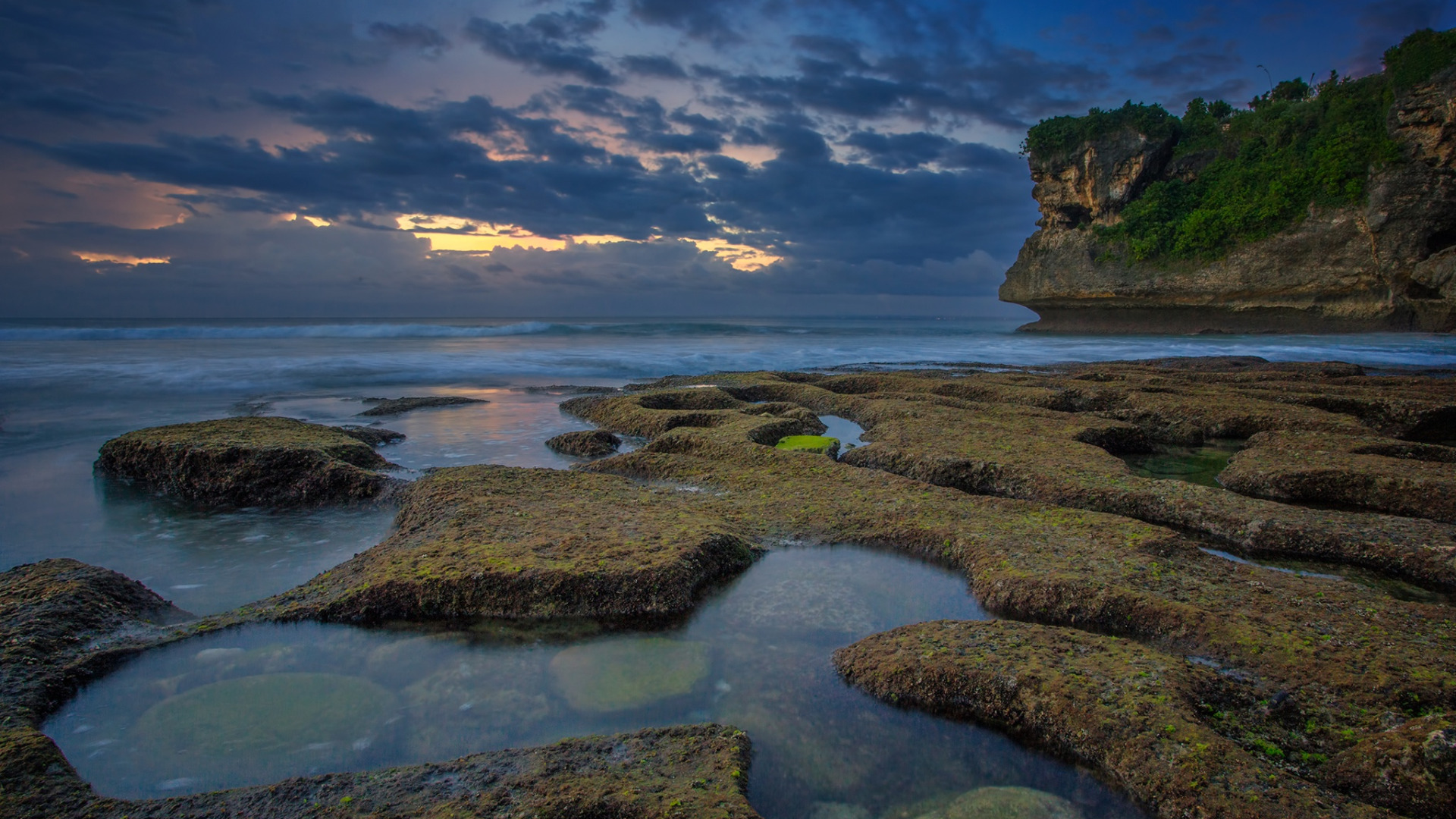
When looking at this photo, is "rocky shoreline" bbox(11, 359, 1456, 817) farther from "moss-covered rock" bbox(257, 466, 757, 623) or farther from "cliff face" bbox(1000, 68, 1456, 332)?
"cliff face" bbox(1000, 68, 1456, 332)

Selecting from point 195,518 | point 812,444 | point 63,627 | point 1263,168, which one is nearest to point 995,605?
point 812,444

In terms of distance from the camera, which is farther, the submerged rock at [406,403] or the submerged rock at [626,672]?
the submerged rock at [406,403]

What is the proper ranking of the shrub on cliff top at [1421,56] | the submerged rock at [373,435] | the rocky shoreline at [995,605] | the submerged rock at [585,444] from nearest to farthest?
the rocky shoreline at [995,605] < the submerged rock at [585,444] < the submerged rock at [373,435] < the shrub on cliff top at [1421,56]

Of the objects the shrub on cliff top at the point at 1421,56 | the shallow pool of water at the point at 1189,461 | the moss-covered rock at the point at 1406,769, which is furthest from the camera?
the shrub on cliff top at the point at 1421,56

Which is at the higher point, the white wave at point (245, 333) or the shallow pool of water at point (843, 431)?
the white wave at point (245, 333)

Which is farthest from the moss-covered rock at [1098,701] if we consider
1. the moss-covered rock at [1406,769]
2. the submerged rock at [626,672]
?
the submerged rock at [626,672]

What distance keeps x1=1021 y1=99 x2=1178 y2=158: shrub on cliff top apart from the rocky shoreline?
39520 mm

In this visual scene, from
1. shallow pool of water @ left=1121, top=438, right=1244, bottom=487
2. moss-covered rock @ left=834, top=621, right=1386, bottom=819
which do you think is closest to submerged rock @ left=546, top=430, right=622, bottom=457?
moss-covered rock @ left=834, top=621, right=1386, bottom=819

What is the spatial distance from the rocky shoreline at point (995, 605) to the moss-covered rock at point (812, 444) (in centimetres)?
27

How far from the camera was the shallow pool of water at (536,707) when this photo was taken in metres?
2.17

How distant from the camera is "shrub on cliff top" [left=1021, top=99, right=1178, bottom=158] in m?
37.9

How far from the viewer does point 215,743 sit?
7.64ft

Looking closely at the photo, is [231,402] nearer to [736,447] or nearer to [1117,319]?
[736,447]

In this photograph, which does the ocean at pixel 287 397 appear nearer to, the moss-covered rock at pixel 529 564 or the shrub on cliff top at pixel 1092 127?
the moss-covered rock at pixel 529 564
